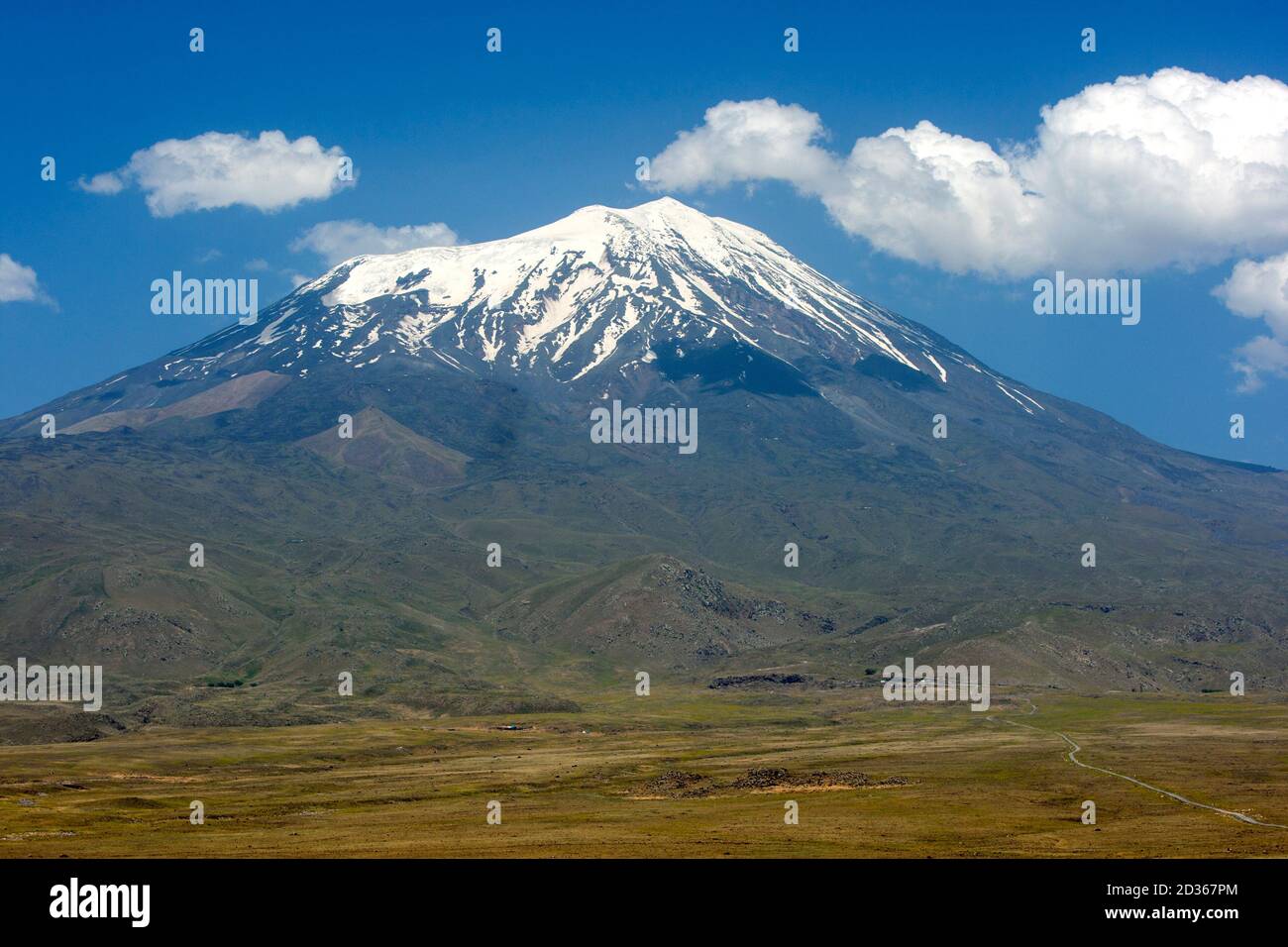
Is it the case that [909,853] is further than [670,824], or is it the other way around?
[670,824]

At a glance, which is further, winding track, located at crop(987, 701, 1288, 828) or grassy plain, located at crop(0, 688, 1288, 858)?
winding track, located at crop(987, 701, 1288, 828)

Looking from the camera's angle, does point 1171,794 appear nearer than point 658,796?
Yes

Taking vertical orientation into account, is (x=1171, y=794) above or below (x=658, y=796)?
above

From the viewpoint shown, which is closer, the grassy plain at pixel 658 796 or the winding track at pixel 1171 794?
the grassy plain at pixel 658 796
